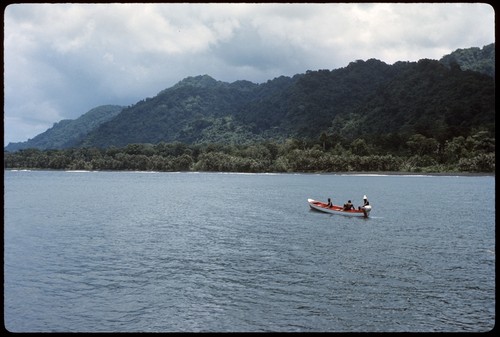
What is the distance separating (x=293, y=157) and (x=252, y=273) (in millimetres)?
122829

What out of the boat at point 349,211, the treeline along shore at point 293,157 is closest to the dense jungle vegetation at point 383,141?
the treeline along shore at point 293,157

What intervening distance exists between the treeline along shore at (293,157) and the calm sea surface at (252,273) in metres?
73.6

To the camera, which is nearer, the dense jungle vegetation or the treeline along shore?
the treeline along shore

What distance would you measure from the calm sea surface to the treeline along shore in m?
73.6

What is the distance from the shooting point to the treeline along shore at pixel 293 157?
392 feet

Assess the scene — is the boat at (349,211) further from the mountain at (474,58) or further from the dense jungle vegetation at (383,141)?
the mountain at (474,58)

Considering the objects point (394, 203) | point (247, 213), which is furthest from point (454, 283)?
point (394, 203)

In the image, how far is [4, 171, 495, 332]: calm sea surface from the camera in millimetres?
17984

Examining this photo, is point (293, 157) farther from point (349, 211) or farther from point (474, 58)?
point (349, 211)

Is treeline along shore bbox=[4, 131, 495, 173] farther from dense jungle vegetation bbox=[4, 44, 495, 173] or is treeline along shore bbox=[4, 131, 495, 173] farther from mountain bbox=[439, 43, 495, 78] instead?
mountain bbox=[439, 43, 495, 78]

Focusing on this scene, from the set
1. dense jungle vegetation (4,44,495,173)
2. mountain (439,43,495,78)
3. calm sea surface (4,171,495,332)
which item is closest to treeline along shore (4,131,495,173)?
dense jungle vegetation (4,44,495,173)

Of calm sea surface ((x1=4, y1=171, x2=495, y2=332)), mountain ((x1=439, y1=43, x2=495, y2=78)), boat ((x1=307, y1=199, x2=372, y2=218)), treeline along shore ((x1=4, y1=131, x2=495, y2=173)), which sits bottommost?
calm sea surface ((x1=4, y1=171, x2=495, y2=332))

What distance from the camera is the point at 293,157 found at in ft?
482

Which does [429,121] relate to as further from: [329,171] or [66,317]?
[66,317]
